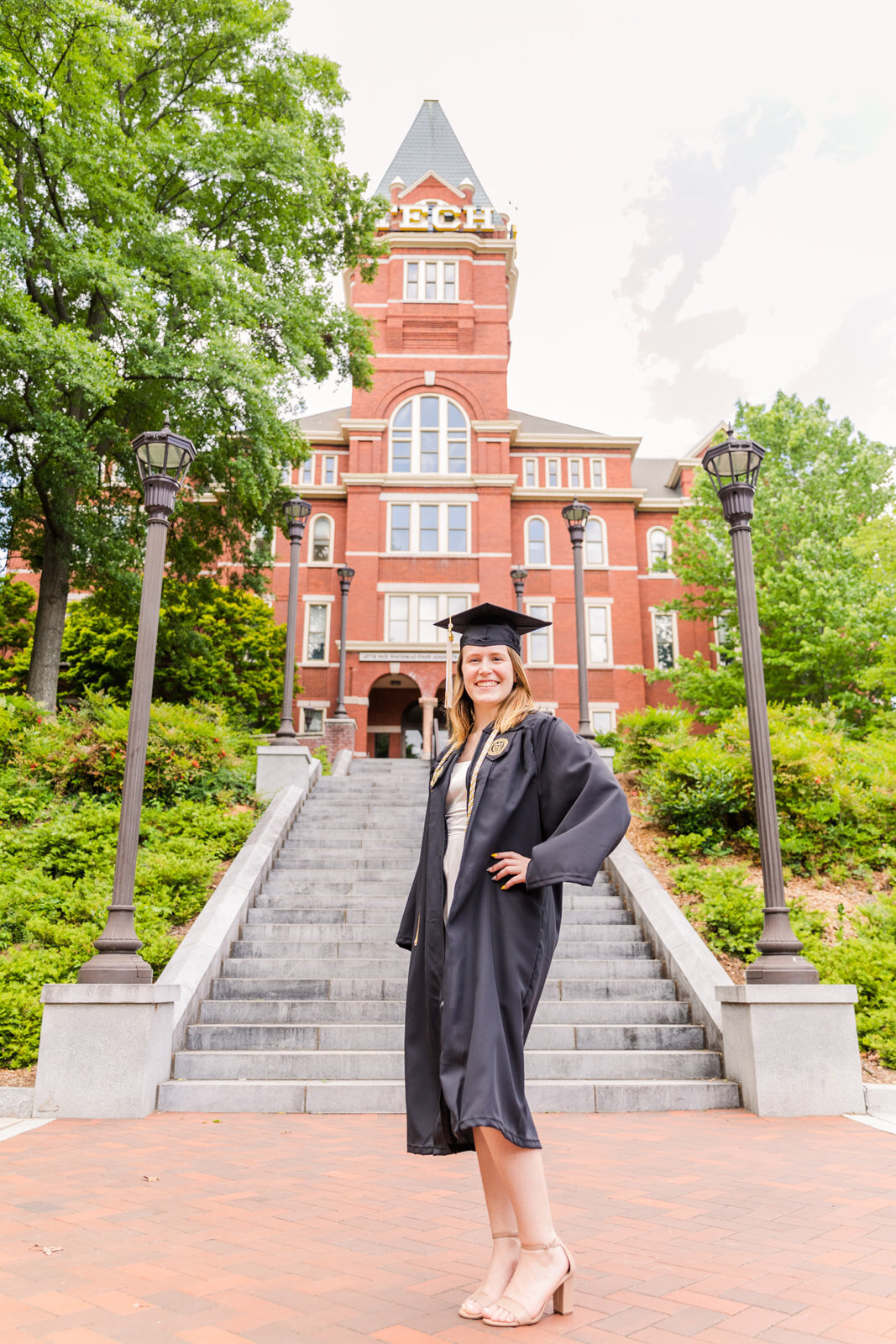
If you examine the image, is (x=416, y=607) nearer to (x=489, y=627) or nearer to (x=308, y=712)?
(x=308, y=712)

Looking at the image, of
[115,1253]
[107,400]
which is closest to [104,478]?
[107,400]

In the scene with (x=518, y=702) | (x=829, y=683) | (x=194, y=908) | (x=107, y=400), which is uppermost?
(x=107, y=400)

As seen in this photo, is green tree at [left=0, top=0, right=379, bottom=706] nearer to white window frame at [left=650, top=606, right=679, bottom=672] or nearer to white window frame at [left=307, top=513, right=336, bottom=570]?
white window frame at [left=307, top=513, right=336, bottom=570]

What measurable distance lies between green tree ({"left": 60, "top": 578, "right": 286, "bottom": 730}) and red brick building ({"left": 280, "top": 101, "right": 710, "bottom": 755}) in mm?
5332

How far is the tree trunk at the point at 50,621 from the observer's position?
1561 centimetres

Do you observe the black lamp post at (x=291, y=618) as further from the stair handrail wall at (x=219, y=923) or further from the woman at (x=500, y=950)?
the woman at (x=500, y=950)

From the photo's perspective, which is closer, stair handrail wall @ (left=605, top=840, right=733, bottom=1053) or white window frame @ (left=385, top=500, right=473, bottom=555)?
stair handrail wall @ (left=605, top=840, right=733, bottom=1053)

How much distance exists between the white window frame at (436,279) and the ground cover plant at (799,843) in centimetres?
2475

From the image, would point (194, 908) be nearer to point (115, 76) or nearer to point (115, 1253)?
point (115, 1253)

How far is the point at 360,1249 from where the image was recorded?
3.38 meters

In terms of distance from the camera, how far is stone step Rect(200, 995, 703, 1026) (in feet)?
23.6

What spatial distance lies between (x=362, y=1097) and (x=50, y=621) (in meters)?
12.4

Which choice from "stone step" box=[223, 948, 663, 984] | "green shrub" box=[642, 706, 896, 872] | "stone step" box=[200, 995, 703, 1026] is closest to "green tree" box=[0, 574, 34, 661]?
"stone step" box=[223, 948, 663, 984]

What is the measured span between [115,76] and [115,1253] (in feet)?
57.4
